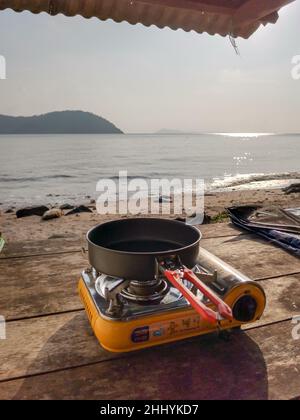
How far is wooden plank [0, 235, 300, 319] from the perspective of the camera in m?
1.86

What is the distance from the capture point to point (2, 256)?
2547 mm

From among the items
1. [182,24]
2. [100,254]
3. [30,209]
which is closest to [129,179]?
[30,209]

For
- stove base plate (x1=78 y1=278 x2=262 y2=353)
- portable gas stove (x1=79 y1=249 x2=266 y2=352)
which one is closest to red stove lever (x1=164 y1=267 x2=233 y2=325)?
portable gas stove (x1=79 y1=249 x2=266 y2=352)

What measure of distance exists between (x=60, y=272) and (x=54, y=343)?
0.81 m

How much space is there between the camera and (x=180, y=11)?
283cm

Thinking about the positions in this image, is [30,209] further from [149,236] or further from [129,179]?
[129,179]

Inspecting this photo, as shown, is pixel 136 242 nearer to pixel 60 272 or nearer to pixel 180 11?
pixel 60 272

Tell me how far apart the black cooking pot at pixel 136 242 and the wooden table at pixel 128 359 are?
A: 40 centimetres

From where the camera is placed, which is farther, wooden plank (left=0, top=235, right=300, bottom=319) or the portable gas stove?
wooden plank (left=0, top=235, right=300, bottom=319)

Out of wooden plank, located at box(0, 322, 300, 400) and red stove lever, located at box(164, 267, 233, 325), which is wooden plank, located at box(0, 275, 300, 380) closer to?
wooden plank, located at box(0, 322, 300, 400)

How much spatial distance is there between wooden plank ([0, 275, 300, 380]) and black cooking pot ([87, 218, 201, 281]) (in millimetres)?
396

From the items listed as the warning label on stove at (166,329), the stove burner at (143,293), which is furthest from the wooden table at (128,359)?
the stove burner at (143,293)

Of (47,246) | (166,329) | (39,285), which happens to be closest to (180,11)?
(47,246)
